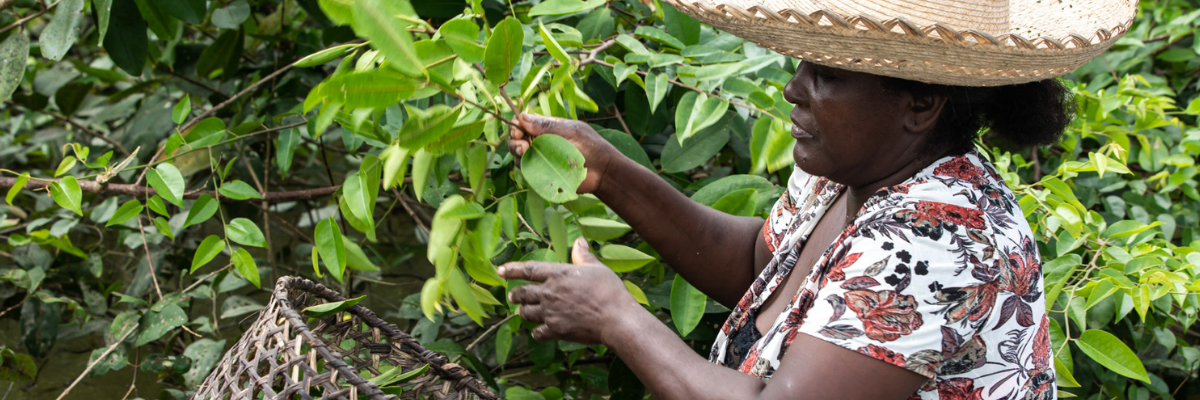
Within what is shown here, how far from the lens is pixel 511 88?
1.46 metres

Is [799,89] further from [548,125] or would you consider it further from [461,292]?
[461,292]

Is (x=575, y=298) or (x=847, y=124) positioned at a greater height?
(x=847, y=124)

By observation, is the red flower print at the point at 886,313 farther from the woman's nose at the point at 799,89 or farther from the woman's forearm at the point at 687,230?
the woman's forearm at the point at 687,230

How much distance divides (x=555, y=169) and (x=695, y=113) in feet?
1.31

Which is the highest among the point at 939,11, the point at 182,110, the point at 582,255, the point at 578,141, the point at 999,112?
the point at 939,11

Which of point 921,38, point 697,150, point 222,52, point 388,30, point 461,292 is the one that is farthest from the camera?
point 222,52

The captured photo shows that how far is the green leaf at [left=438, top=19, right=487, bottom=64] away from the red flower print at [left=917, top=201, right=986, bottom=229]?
22.3 inches

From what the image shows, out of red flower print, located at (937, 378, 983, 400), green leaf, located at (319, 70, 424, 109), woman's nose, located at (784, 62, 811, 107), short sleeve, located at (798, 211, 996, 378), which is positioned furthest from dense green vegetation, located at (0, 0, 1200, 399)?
red flower print, located at (937, 378, 983, 400)

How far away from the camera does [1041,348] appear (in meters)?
1.15

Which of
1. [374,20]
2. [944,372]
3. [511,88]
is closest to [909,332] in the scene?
[944,372]

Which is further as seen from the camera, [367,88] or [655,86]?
[655,86]

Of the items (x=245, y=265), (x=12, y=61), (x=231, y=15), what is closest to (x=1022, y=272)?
(x=245, y=265)

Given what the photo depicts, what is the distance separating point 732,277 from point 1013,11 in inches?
24.0

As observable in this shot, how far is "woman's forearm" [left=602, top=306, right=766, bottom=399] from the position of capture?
1006 millimetres
